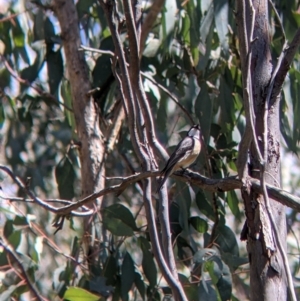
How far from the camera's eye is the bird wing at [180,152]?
200cm

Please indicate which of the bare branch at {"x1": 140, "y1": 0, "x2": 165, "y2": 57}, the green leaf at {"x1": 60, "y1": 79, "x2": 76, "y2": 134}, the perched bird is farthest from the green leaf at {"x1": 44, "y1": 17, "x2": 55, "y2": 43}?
the perched bird

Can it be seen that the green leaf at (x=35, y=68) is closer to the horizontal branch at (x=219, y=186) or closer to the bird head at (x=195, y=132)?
the bird head at (x=195, y=132)

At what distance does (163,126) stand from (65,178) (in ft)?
1.55

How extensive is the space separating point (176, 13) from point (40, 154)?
148 cm

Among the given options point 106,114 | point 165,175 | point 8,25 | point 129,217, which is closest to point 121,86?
point 165,175

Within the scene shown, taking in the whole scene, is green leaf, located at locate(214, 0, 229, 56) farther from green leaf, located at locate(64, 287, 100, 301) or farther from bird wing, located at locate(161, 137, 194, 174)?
green leaf, located at locate(64, 287, 100, 301)

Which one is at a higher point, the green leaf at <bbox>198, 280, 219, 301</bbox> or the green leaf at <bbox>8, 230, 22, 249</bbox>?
the green leaf at <bbox>8, 230, 22, 249</bbox>

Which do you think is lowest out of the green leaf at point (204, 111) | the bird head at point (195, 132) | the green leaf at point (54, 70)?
the bird head at point (195, 132)

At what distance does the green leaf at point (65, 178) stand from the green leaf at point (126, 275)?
1.42ft

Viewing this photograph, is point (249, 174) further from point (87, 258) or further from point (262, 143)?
point (87, 258)

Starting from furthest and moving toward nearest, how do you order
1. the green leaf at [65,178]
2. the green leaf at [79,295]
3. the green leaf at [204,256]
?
the green leaf at [65,178] → the green leaf at [204,256] → the green leaf at [79,295]

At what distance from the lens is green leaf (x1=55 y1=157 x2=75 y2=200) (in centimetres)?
308

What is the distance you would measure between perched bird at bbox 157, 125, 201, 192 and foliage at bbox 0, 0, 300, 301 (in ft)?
0.35

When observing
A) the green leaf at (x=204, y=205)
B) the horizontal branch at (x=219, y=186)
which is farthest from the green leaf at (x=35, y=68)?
the horizontal branch at (x=219, y=186)
